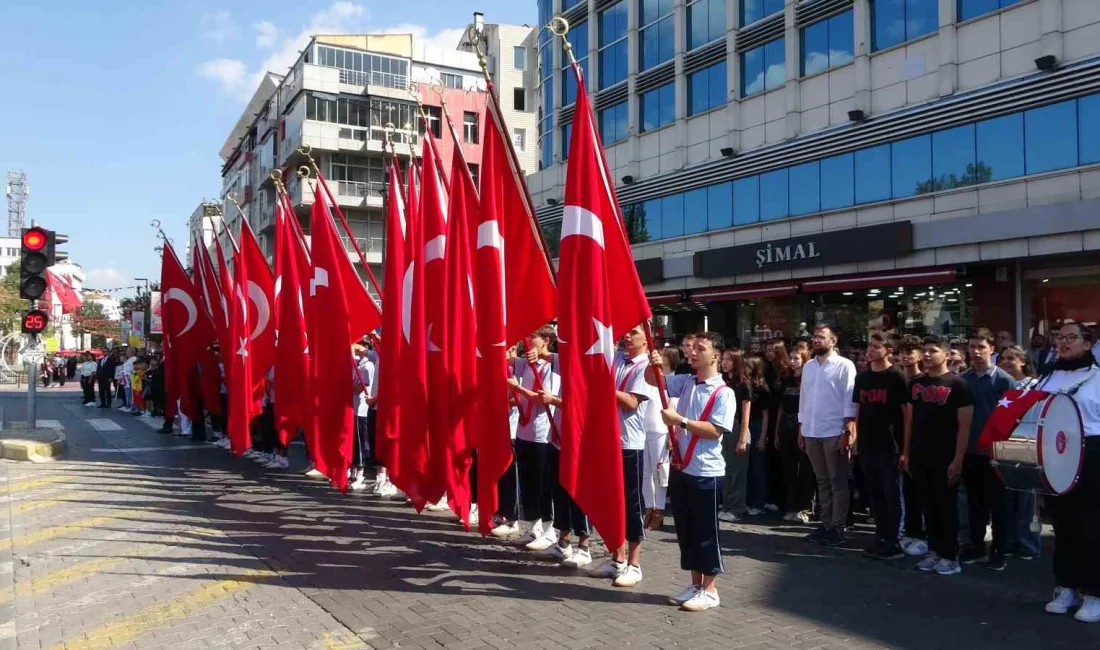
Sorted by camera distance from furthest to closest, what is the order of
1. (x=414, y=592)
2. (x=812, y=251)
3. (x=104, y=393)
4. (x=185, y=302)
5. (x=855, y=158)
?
(x=104, y=393) < (x=812, y=251) < (x=855, y=158) < (x=185, y=302) < (x=414, y=592)

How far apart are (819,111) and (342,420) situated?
1860 cm

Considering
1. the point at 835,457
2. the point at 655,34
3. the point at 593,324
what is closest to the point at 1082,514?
the point at 835,457

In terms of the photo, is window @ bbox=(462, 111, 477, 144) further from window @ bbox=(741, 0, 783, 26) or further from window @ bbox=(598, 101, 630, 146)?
window @ bbox=(741, 0, 783, 26)

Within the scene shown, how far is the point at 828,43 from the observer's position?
Result: 24.1 metres

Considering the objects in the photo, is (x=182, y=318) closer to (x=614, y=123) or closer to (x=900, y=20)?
(x=900, y=20)

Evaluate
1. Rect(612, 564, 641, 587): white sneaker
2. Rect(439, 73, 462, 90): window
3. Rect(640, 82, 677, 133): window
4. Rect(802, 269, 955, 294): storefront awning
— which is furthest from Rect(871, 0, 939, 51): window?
Rect(439, 73, 462, 90): window

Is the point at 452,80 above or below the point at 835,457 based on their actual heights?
above

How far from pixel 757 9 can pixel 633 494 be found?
22.9m

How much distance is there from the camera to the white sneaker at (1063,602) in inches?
237

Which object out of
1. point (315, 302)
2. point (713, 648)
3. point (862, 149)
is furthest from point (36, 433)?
point (862, 149)

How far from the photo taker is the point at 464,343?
8.13 metres

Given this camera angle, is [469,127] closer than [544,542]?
No

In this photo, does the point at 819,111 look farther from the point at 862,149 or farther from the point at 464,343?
the point at 464,343

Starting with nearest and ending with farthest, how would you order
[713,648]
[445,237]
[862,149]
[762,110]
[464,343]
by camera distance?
1. [713,648]
2. [464,343]
3. [445,237]
4. [862,149]
5. [762,110]
